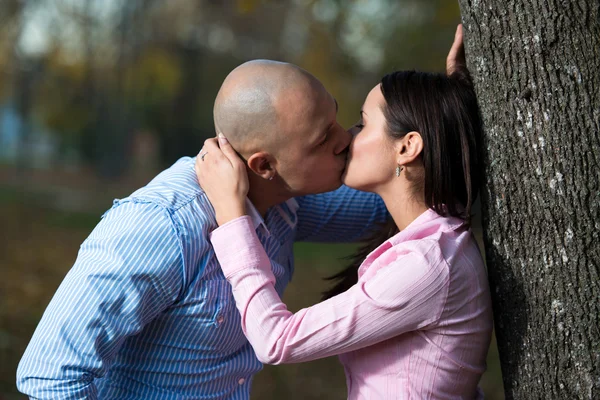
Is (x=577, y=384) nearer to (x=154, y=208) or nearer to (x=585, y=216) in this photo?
(x=585, y=216)

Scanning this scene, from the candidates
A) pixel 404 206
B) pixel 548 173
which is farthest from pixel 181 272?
pixel 548 173

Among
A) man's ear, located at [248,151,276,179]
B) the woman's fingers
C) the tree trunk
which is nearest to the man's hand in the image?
the tree trunk

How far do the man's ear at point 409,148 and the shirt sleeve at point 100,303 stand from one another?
840 millimetres

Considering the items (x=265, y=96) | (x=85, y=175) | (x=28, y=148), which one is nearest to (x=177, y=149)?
(x=85, y=175)

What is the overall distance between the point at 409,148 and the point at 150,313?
3.50 feet

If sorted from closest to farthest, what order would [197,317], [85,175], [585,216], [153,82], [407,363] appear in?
[585,216] → [407,363] → [197,317] → [85,175] → [153,82]

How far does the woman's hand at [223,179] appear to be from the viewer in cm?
249

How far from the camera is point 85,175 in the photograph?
2695 centimetres

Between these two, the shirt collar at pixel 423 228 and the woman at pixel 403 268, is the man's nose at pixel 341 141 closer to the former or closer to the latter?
the woman at pixel 403 268

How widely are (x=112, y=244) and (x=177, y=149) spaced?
2510 cm

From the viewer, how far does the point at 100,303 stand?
7.42 feet

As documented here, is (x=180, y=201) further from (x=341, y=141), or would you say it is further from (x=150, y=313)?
(x=341, y=141)

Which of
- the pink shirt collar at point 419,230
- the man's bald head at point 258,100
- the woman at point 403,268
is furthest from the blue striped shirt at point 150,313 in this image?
the pink shirt collar at point 419,230

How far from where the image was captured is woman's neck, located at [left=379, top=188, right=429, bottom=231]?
2623mm
